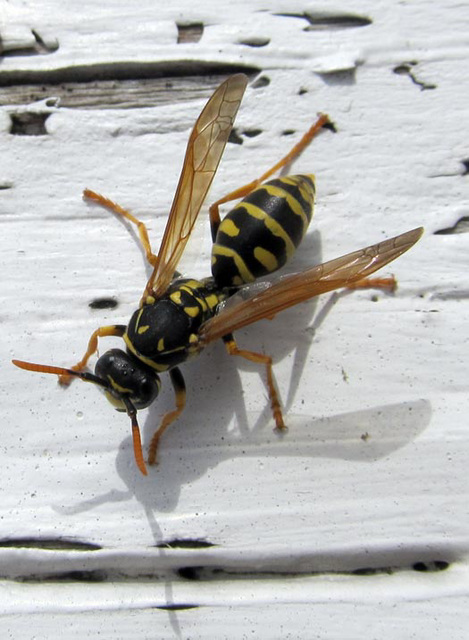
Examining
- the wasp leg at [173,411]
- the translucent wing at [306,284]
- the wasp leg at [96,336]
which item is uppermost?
the translucent wing at [306,284]


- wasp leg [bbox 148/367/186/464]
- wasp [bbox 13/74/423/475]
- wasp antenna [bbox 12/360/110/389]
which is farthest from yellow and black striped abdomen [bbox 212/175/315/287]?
wasp antenna [bbox 12/360/110/389]

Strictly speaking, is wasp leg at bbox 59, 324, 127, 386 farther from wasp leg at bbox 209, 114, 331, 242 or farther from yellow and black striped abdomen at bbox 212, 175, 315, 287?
wasp leg at bbox 209, 114, 331, 242

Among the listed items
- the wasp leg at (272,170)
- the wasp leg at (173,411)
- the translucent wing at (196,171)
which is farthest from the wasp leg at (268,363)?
the wasp leg at (272,170)

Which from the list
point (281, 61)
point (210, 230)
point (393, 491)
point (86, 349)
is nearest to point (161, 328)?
point (86, 349)

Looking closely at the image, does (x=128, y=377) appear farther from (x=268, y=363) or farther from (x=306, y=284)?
(x=306, y=284)

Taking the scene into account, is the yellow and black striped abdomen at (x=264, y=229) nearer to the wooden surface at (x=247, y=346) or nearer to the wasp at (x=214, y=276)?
the wasp at (x=214, y=276)

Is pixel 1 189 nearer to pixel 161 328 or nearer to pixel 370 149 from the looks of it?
pixel 161 328
